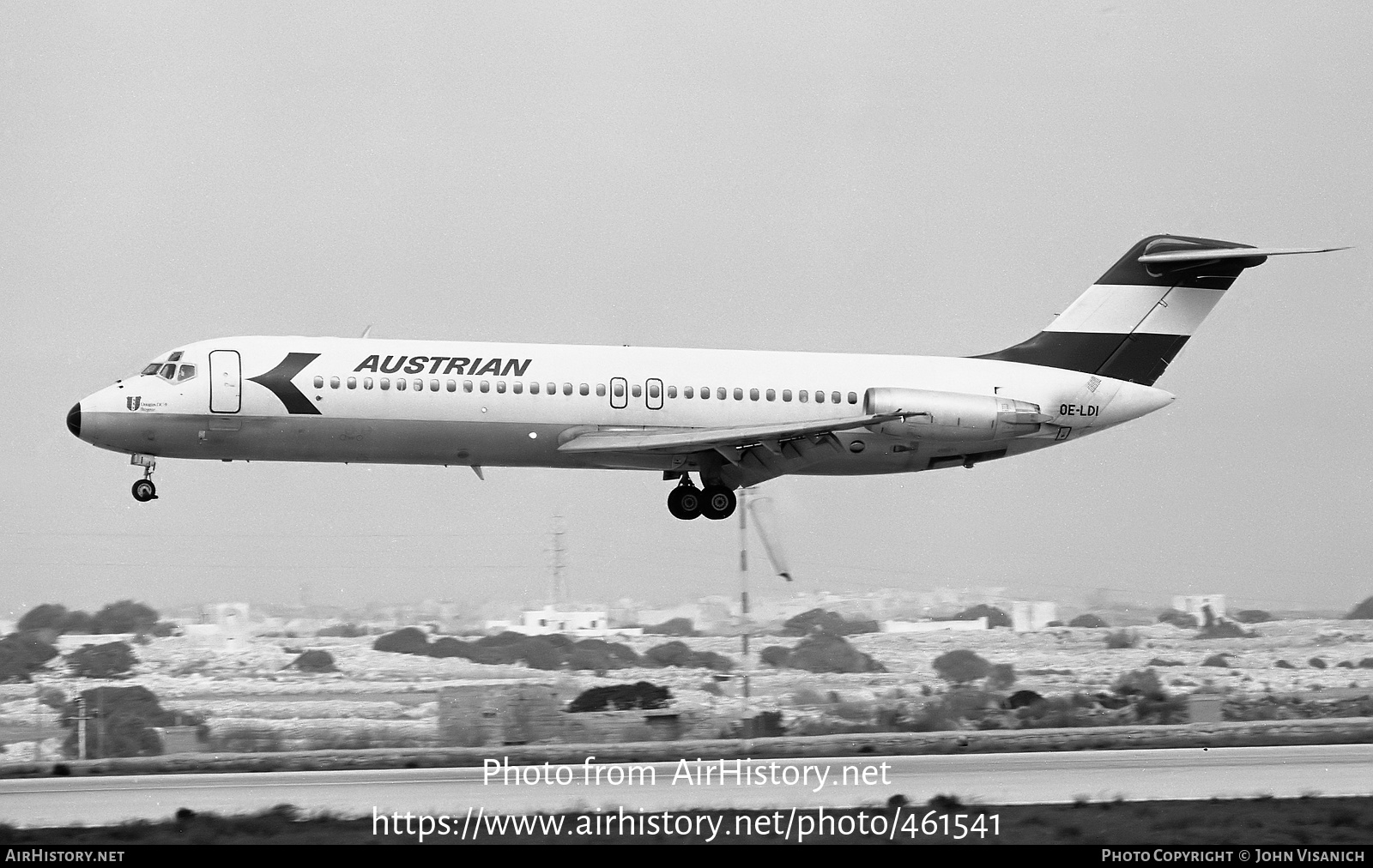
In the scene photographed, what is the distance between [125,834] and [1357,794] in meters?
19.3

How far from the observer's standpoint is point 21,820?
2669 cm

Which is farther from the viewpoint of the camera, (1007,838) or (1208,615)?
(1208,615)

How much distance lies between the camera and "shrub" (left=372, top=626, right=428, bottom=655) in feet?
130

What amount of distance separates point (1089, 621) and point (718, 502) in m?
12.1

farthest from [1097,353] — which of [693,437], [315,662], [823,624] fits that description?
[315,662]

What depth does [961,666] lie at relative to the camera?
40.2 meters

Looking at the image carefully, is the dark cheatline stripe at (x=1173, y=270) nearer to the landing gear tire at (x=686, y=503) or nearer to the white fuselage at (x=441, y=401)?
the white fuselage at (x=441, y=401)

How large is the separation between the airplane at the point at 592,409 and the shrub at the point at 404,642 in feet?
19.2

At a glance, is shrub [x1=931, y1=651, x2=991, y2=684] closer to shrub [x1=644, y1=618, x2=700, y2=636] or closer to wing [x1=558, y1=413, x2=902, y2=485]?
shrub [x1=644, y1=618, x2=700, y2=636]

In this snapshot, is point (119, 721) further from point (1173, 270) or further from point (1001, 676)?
point (1173, 270)

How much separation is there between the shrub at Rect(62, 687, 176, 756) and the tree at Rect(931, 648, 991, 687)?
16.4 metres

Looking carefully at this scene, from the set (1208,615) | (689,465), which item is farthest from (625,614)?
(1208,615)

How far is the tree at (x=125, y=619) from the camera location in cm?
4038
